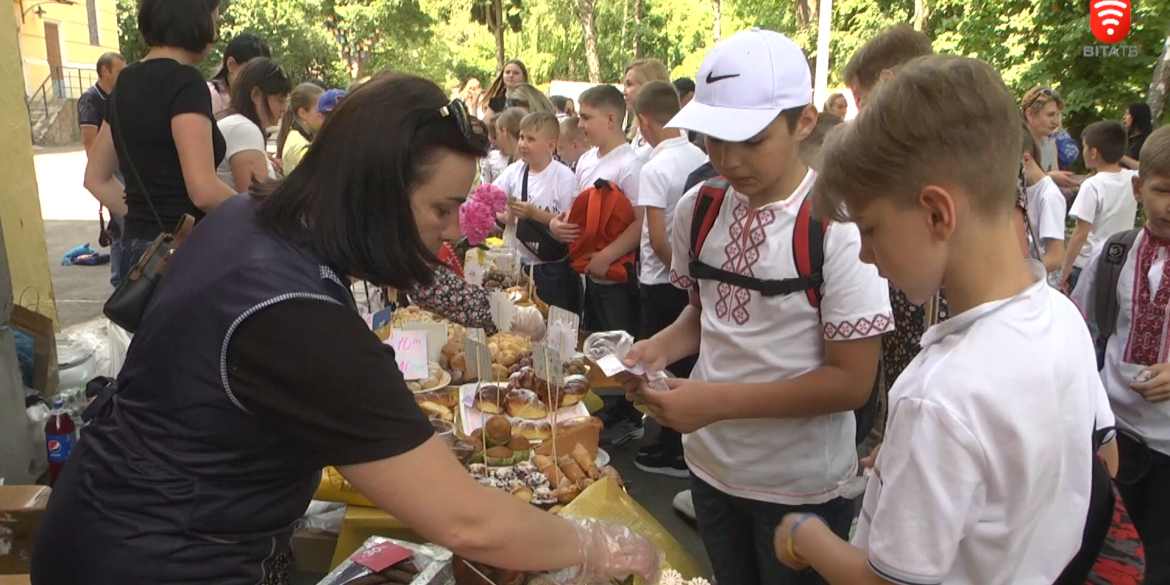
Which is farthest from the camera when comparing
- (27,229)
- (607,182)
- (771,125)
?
(27,229)

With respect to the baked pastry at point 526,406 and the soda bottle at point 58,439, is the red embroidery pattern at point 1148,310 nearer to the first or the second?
the baked pastry at point 526,406

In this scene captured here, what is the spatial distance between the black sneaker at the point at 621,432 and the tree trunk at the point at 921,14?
1357cm

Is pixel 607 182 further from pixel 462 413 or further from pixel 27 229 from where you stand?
pixel 27 229

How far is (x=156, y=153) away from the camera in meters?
3.14

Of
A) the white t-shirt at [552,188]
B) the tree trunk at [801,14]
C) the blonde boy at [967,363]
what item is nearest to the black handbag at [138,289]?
the blonde boy at [967,363]

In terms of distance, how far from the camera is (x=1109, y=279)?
2.56 meters

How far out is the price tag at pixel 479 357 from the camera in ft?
8.55

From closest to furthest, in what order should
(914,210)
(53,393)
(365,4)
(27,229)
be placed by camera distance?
(914,210) → (53,393) → (27,229) → (365,4)

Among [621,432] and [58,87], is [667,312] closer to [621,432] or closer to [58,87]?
[621,432]

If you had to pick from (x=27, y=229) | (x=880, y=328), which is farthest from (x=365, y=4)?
(x=880, y=328)

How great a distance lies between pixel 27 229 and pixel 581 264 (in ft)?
11.7

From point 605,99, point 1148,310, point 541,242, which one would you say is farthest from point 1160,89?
point 1148,310

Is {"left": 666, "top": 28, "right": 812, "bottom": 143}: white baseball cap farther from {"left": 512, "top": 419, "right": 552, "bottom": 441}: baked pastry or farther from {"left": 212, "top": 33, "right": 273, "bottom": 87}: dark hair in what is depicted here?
{"left": 212, "top": 33, "right": 273, "bottom": 87}: dark hair

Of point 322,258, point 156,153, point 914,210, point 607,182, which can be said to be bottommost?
point 607,182
